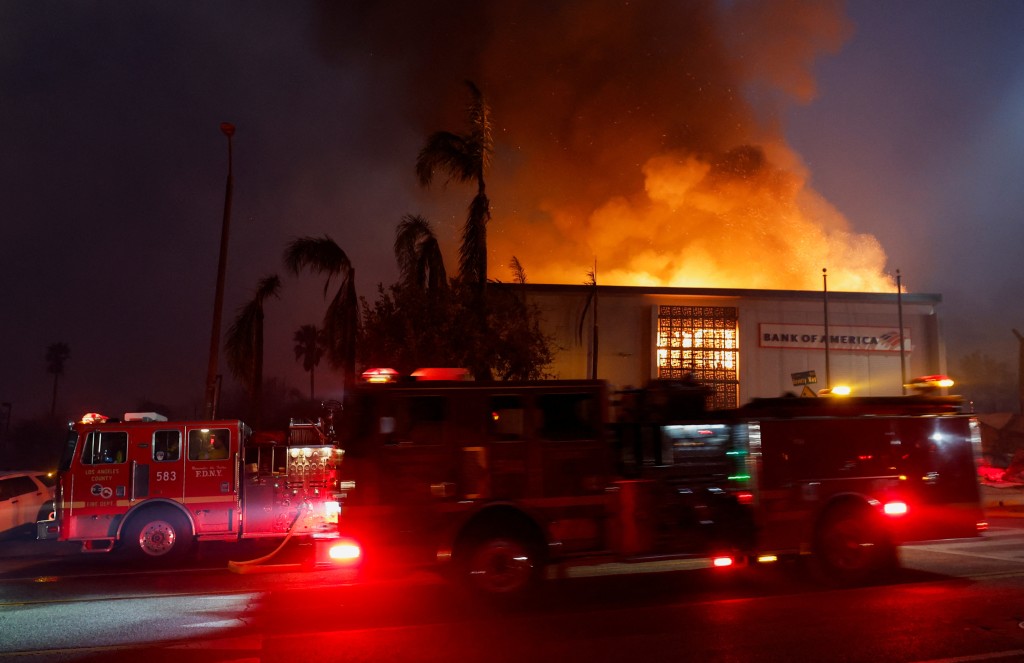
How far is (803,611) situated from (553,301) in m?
25.8

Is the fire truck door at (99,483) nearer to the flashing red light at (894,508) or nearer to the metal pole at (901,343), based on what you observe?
the flashing red light at (894,508)

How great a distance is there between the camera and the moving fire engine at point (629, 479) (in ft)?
26.9

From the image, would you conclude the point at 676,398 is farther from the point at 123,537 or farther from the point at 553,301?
the point at 553,301

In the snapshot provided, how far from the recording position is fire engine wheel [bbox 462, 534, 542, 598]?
820 centimetres

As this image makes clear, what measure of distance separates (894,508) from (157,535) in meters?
11.3

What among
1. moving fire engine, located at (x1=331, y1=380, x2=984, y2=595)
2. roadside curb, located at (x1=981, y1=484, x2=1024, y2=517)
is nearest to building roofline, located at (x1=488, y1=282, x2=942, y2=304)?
roadside curb, located at (x1=981, y1=484, x2=1024, y2=517)

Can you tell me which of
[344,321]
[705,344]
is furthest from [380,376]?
[705,344]

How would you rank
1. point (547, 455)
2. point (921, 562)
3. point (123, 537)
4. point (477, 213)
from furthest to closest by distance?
point (477, 213)
point (123, 537)
point (921, 562)
point (547, 455)

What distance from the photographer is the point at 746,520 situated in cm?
898

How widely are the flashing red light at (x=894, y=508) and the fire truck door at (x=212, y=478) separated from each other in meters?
10.1

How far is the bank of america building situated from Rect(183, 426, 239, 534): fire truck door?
2042cm

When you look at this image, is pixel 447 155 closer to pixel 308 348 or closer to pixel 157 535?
pixel 157 535

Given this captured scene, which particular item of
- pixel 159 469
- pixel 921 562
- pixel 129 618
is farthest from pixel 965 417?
pixel 159 469

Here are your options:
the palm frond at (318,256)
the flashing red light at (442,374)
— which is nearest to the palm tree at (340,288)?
the palm frond at (318,256)
